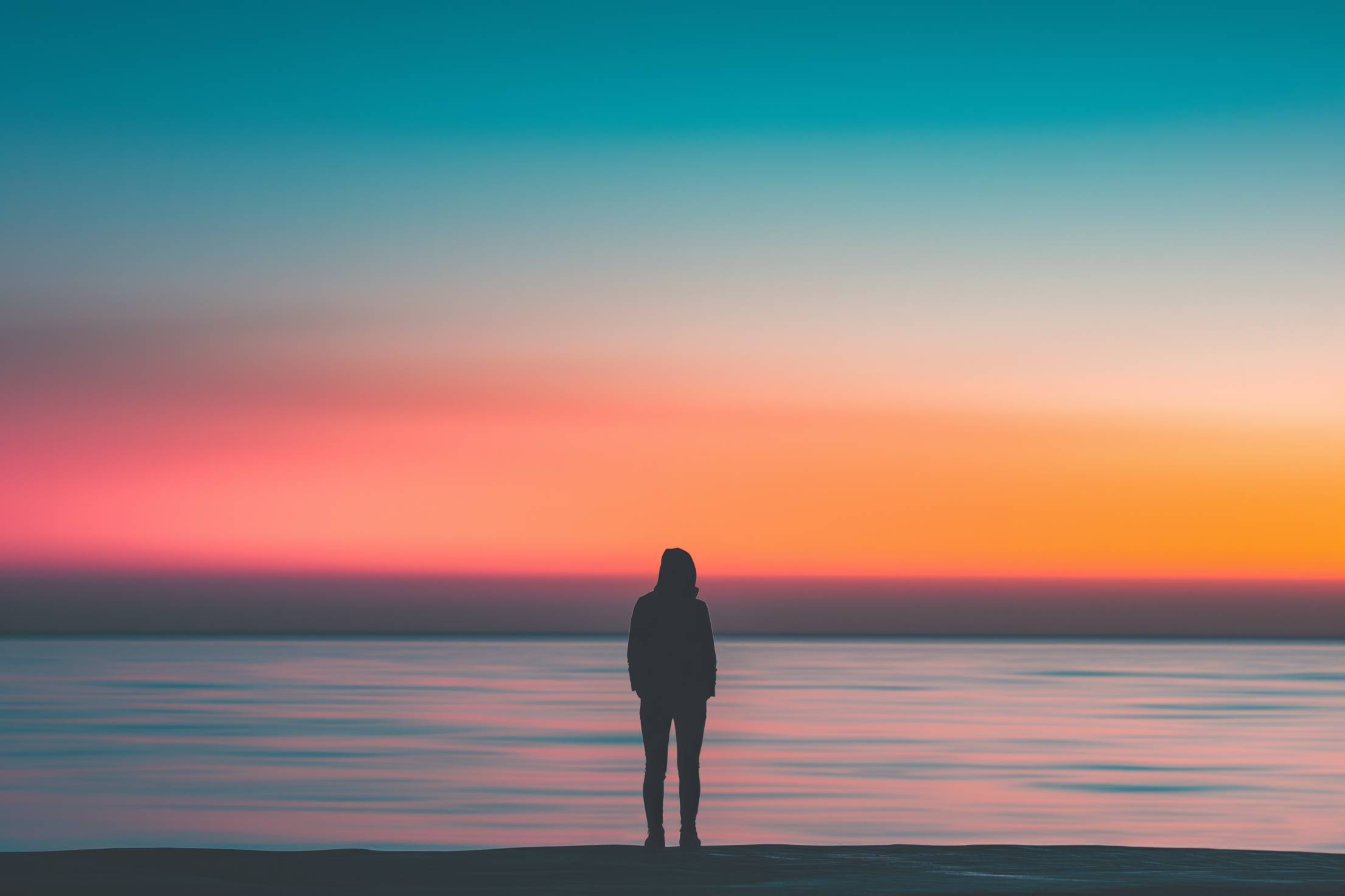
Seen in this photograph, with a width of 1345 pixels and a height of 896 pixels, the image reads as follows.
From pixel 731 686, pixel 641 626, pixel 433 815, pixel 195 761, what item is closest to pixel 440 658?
pixel 731 686

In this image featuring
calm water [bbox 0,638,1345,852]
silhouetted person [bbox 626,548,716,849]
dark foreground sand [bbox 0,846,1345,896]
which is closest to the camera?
dark foreground sand [bbox 0,846,1345,896]

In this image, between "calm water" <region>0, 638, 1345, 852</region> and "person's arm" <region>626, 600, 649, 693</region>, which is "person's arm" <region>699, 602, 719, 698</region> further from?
"calm water" <region>0, 638, 1345, 852</region>

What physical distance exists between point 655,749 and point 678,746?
0.16 meters

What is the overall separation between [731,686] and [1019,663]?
29.6m

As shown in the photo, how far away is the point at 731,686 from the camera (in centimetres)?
3872

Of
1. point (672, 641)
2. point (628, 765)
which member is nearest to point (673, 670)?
point (672, 641)

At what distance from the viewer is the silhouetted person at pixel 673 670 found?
30.2 ft

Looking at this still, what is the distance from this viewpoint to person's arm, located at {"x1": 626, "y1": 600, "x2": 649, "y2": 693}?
9.23m

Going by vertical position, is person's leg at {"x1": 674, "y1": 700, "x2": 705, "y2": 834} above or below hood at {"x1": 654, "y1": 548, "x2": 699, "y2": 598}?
below

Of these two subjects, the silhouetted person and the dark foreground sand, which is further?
the silhouetted person

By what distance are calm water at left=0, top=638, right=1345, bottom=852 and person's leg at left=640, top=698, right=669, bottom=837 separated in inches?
146

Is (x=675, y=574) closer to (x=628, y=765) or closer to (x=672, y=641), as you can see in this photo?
(x=672, y=641)

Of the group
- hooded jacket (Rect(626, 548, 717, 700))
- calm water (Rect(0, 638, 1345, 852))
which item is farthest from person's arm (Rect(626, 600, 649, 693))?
calm water (Rect(0, 638, 1345, 852))

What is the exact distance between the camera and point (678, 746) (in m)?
9.30
